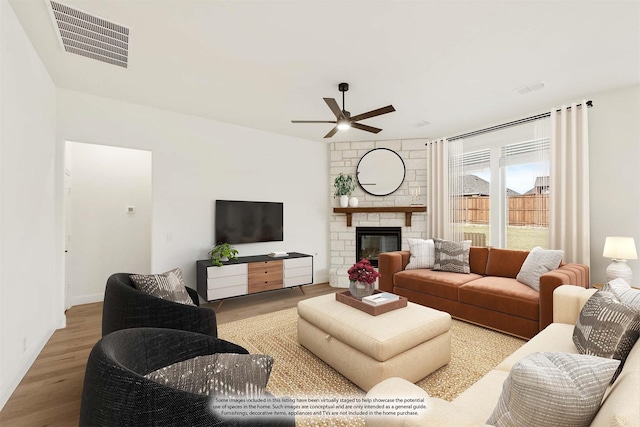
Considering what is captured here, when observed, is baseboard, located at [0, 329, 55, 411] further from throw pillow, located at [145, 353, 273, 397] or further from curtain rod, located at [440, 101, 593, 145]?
curtain rod, located at [440, 101, 593, 145]

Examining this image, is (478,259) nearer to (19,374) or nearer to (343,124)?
(343,124)

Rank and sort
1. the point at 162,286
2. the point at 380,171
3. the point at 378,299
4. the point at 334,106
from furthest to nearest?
the point at 380,171, the point at 334,106, the point at 378,299, the point at 162,286

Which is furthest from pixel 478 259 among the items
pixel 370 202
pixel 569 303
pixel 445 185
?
pixel 370 202

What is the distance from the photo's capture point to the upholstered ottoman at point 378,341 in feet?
6.29

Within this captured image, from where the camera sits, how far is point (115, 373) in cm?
88

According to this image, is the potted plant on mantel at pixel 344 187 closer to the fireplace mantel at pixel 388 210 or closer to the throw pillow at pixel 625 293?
the fireplace mantel at pixel 388 210

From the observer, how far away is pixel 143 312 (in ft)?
6.17

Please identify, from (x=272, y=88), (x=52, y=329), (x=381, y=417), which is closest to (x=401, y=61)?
(x=272, y=88)

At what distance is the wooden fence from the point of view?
381cm

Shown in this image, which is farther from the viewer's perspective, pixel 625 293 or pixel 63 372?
pixel 63 372

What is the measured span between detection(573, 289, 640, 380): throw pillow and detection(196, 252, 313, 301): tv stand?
3.36 metres

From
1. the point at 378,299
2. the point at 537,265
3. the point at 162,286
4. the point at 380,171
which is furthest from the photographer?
the point at 380,171

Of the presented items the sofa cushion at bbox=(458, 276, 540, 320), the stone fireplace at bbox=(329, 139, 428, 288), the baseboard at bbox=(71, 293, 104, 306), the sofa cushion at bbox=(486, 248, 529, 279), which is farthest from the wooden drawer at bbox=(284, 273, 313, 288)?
the baseboard at bbox=(71, 293, 104, 306)

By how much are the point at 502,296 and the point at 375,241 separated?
2569 mm
